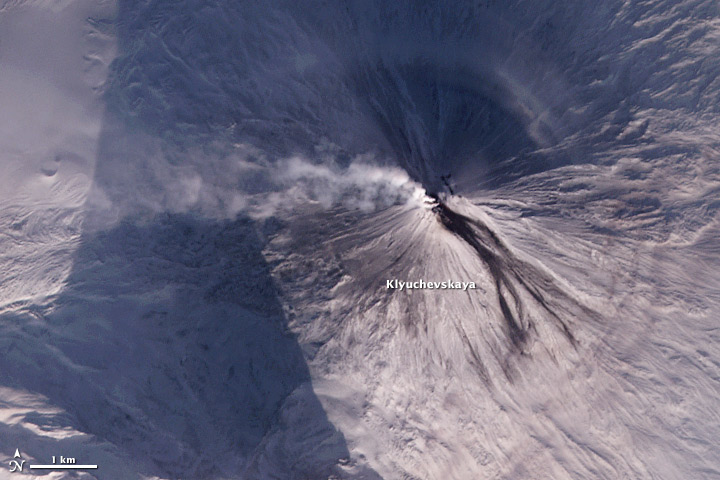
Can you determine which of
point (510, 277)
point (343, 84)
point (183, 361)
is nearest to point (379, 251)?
point (510, 277)

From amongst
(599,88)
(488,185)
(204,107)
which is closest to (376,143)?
(488,185)

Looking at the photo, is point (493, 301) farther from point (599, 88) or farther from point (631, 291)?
point (599, 88)

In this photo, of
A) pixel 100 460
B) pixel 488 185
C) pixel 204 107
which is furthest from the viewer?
pixel 204 107

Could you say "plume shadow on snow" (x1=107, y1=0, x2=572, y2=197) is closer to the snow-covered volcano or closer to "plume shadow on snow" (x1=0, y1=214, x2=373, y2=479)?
the snow-covered volcano

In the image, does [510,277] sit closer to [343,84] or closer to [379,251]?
[379,251]

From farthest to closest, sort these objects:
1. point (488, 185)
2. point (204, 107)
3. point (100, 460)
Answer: point (204, 107) < point (488, 185) < point (100, 460)

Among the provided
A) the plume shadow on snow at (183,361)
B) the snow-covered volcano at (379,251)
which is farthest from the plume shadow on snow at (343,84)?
the plume shadow on snow at (183,361)

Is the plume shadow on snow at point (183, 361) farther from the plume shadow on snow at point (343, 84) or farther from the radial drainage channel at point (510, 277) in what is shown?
the radial drainage channel at point (510, 277)
